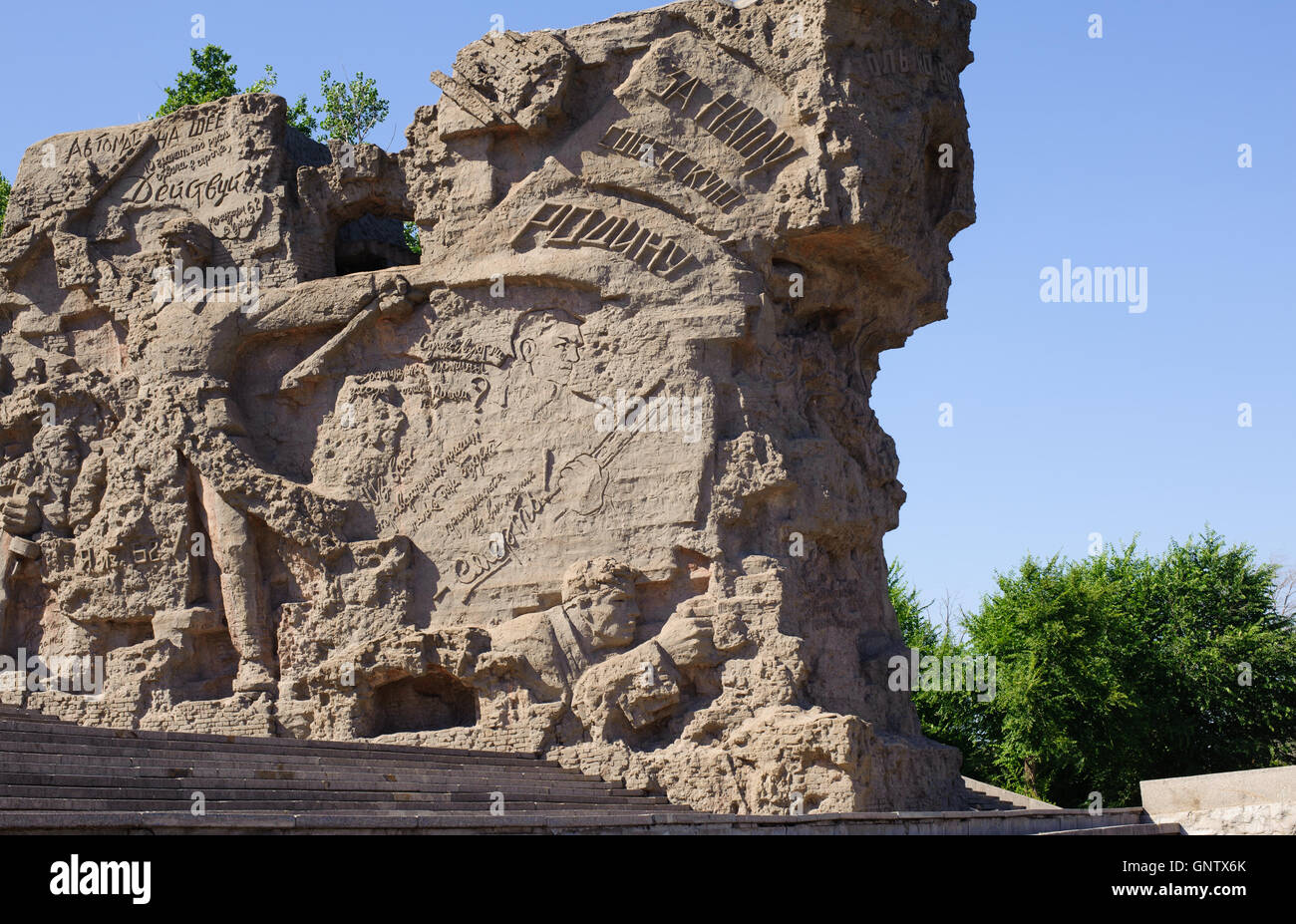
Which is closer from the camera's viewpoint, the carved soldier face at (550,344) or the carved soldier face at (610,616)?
the carved soldier face at (610,616)

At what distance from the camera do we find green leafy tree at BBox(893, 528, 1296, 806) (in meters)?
22.3

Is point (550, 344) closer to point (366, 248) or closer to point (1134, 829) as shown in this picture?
point (366, 248)

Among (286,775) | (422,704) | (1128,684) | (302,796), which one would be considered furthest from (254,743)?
(1128,684)

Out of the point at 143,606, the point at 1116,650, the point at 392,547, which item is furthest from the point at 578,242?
the point at 1116,650

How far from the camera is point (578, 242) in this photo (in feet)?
45.3

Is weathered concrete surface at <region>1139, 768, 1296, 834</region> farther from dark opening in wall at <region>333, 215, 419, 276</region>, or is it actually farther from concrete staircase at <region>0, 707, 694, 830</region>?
dark opening in wall at <region>333, 215, 419, 276</region>

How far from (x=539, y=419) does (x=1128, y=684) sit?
11951 millimetres

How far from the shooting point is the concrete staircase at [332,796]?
873 centimetres

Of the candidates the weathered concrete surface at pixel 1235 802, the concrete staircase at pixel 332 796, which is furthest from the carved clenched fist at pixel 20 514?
the weathered concrete surface at pixel 1235 802

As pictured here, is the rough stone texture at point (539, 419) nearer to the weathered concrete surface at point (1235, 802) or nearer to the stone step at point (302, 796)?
the stone step at point (302, 796)

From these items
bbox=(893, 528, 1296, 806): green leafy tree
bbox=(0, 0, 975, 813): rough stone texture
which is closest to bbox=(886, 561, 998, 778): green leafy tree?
bbox=(893, 528, 1296, 806): green leafy tree

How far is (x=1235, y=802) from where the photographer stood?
12.6 meters

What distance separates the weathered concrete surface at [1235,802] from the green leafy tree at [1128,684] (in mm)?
9042

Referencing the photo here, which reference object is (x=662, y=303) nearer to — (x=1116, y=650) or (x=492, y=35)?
(x=492, y=35)
